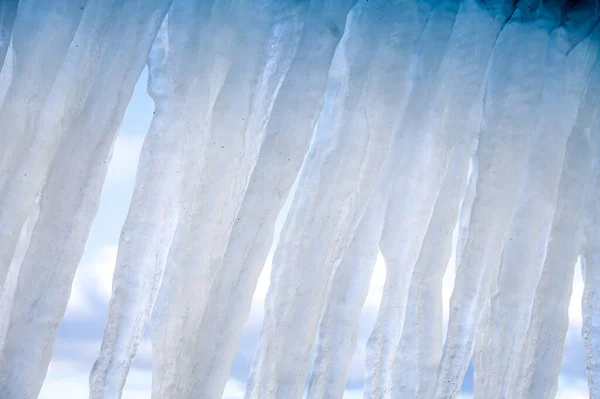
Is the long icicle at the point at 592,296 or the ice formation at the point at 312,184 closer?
the ice formation at the point at 312,184

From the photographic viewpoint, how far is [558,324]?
140 cm

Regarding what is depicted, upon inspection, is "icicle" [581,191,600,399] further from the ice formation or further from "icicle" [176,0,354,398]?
"icicle" [176,0,354,398]

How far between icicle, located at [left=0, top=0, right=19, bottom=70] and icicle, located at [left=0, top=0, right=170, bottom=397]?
0.12 m

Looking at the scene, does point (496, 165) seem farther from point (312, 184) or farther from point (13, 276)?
point (13, 276)

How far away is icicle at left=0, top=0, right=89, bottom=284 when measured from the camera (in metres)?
1.28

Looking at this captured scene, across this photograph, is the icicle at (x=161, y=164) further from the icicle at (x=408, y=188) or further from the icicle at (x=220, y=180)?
the icicle at (x=408, y=188)

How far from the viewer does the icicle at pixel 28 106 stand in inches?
50.6

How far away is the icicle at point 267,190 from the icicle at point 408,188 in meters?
0.18

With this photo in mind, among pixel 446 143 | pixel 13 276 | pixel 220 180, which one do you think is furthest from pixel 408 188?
pixel 13 276

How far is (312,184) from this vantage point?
1.38 m

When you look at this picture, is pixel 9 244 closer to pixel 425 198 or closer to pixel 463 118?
pixel 425 198

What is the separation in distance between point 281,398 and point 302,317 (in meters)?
0.14

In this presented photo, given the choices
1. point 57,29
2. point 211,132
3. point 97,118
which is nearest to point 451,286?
point 211,132

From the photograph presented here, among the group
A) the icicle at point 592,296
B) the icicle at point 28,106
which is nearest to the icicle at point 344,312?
the icicle at point 592,296
